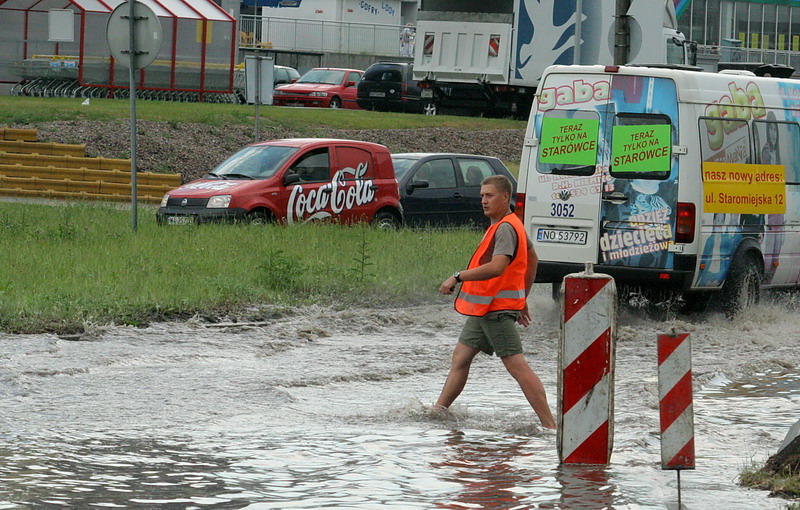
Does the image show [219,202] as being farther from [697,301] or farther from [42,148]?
[42,148]

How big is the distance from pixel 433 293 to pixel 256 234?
3405 mm

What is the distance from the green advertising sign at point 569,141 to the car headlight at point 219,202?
20.3 ft

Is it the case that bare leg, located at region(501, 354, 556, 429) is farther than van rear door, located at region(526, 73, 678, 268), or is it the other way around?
van rear door, located at region(526, 73, 678, 268)

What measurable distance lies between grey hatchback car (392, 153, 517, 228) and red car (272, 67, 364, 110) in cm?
2331

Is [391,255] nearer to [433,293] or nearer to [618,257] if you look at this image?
[433,293]

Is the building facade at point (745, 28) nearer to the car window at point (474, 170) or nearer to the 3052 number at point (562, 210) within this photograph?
the car window at point (474, 170)

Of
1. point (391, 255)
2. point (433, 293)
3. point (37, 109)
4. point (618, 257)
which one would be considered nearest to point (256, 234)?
point (391, 255)

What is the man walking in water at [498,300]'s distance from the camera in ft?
28.1

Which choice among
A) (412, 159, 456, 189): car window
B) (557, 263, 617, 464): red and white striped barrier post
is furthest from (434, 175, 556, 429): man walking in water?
(412, 159, 456, 189): car window

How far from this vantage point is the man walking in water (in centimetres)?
856

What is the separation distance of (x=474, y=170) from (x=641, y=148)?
8226 mm

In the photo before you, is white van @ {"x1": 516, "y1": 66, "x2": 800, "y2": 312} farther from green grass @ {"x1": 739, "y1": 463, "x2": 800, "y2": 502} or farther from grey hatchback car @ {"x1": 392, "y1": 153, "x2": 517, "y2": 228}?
grey hatchback car @ {"x1": 392, "y1": 153, "x2": 517, "y2": 228}

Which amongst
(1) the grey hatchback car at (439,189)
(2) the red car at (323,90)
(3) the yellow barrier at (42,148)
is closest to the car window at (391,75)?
(2) the red car at (323,90)

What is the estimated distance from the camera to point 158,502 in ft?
21.3
